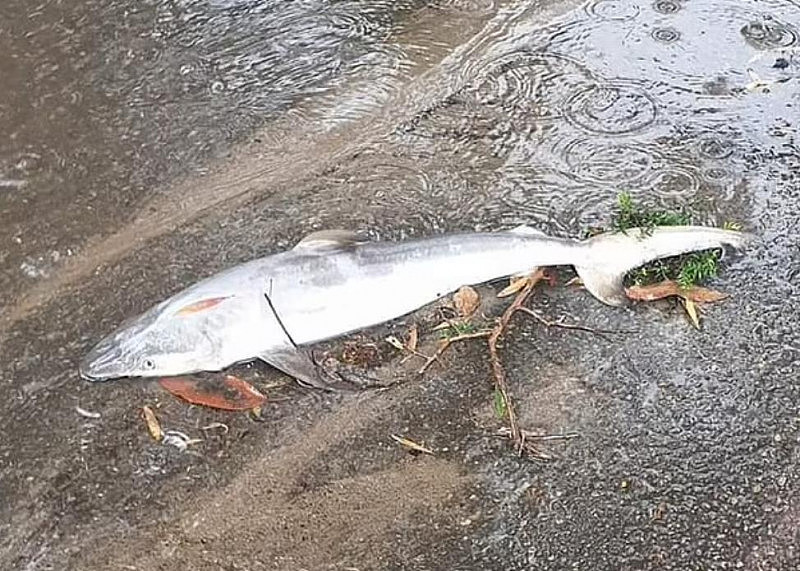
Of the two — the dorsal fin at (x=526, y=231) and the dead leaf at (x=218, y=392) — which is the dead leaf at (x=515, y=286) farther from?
the dead leaf at (x=218, y=392)

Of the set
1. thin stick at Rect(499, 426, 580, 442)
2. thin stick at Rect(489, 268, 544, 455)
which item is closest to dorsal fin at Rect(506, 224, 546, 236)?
thin stick at Rect(489, 268, 544, 455)

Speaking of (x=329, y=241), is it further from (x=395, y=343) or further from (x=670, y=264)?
(x=670, y=264)

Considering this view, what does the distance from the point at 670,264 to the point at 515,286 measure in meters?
0.57

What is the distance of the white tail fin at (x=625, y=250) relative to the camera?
4.00m

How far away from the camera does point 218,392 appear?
3.75 m

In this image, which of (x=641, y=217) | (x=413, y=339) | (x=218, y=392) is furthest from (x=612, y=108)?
(x=218, y=392)

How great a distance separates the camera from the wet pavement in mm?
3445

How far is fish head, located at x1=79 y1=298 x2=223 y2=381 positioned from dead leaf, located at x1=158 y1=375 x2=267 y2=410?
0.12 feet

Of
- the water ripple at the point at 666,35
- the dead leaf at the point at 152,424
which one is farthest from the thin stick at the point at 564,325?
the water ripple at the point at 666,35

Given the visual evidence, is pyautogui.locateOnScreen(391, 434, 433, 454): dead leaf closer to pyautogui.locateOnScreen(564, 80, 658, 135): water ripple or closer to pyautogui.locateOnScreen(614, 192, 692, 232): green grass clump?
pyautogui.locateOnScreen(614, 192, 692, 232): green grass clump

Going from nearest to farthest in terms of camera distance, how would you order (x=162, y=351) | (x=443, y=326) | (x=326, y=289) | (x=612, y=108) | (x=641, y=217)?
(x=162, y=351) → (x=326, y=289) → (x=443, y=326) → (x=641, y=217) → (x=612, y=108)

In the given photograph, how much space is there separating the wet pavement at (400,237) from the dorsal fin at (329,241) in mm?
317

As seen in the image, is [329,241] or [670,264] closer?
[329,241]

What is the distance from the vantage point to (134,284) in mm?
4176
